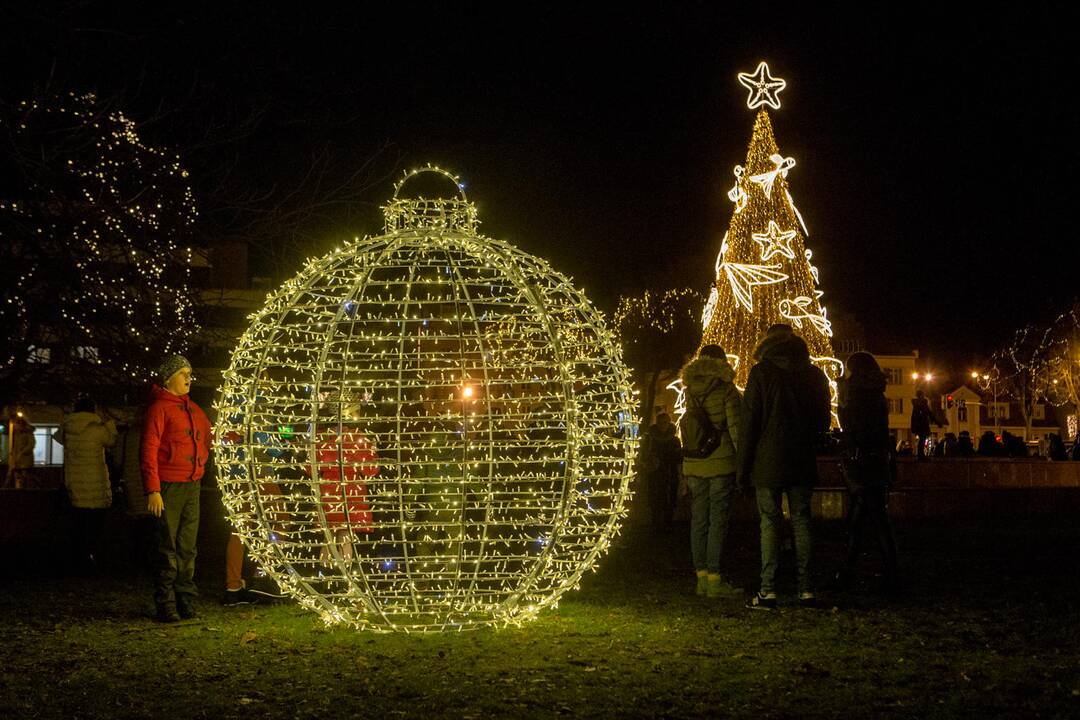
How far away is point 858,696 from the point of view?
21.4 feet

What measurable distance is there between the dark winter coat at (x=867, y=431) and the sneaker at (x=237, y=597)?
5.16 metres

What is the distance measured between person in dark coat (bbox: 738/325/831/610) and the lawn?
0.39 metres

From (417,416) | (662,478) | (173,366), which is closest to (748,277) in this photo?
(662,478)

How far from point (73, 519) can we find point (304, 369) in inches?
252

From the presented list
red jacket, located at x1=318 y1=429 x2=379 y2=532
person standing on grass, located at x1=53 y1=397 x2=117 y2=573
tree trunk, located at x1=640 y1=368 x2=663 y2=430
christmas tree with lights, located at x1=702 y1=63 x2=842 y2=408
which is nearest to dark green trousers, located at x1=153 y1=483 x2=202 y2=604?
red jacket, located at x1=318 y1=429 x2=379 y2=532

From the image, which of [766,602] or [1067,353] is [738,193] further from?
[1067,353]

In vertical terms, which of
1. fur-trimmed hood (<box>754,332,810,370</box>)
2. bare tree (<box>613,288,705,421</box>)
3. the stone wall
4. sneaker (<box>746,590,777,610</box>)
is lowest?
sneaker (<box>746,590,777,610</box>)

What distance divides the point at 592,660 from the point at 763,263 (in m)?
19.4

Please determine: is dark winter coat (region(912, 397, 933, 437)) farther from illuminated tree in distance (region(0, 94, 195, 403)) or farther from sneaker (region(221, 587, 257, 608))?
sneaker (region(221, 587, 257, 608))

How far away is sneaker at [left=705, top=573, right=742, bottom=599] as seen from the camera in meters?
10.3

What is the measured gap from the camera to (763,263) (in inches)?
1025

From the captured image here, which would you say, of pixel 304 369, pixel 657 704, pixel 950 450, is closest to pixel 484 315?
pixel 304 369

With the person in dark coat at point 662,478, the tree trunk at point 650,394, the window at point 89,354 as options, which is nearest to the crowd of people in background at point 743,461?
the window at point 89,354

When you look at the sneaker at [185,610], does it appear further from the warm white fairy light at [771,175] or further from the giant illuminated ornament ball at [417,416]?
the warm white fairy light at [771,175]
